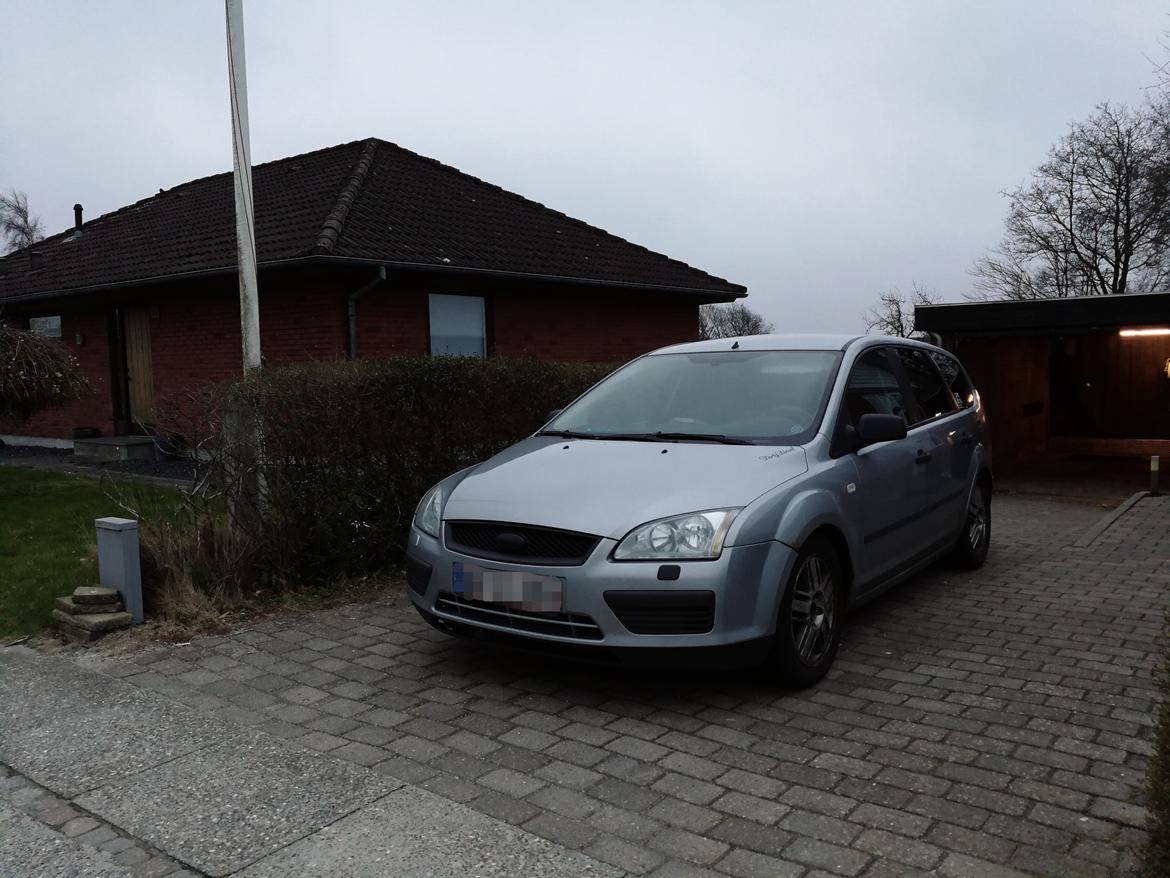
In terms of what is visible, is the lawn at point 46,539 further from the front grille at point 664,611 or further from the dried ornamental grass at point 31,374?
the front grille at point 664,611

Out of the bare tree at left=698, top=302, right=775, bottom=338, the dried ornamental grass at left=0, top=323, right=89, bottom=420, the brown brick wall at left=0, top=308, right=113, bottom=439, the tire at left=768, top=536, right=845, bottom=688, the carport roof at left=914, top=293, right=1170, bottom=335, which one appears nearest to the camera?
the tire at left=768, top=536, right=845, bottom=688

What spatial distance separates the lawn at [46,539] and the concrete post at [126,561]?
54cm

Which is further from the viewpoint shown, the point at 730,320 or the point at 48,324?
the point at 730,320

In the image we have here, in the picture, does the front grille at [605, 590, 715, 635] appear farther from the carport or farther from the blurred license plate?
the carport

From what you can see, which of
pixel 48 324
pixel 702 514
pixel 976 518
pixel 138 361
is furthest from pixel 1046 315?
pixel 48 324

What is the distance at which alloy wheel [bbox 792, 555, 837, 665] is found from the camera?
445 centimetres

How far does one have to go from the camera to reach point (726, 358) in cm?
576

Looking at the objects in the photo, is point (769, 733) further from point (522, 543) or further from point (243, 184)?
point (243, 184)

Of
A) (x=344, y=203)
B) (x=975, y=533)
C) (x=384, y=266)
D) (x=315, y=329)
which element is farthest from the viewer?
(x=344, y=203)

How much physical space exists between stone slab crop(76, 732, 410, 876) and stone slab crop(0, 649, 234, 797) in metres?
0.15

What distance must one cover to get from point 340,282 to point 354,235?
2.56 feet

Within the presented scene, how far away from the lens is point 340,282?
1345 cm

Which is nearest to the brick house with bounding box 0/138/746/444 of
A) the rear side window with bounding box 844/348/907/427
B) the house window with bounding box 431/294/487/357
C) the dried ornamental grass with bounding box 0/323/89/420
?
the house window with bounding box 431/294/487/357

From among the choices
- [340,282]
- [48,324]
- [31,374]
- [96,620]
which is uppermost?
[340,282]
